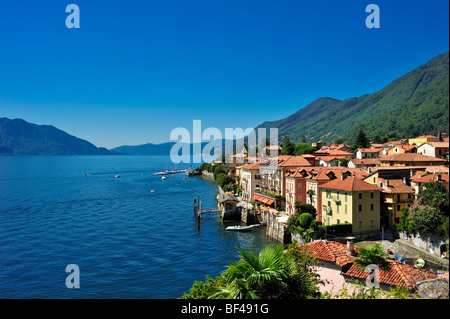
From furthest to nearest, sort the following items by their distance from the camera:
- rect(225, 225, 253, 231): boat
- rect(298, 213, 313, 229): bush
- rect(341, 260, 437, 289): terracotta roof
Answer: rect(225, 225, 253, 231): boat
rect(298, 213, 313, 229): bush
rect(341, 260, 437, 289): terracotta roof

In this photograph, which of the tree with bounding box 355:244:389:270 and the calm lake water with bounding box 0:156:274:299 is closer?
the tree with bounding box 355:244:389:270

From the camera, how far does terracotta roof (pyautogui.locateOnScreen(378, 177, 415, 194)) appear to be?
35.8 metres

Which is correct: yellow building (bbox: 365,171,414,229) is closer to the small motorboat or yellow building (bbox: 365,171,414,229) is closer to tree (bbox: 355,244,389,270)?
the small motorboat

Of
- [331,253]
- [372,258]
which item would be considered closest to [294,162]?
[331,253]

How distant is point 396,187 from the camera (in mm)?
36438

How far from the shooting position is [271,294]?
9055 mm

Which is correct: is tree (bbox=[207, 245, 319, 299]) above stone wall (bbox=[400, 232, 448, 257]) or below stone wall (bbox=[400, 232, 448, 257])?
above

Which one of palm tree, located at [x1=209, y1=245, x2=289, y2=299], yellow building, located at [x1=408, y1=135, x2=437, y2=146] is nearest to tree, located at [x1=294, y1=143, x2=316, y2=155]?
yellow building, located at [x1=408, y1=135, x2=437, y2=146]

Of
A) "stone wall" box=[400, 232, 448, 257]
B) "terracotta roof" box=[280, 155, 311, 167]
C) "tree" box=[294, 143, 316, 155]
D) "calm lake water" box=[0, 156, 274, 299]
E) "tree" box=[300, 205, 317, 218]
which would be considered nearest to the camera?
"stone wall" box=[400, 232, 448, 257]

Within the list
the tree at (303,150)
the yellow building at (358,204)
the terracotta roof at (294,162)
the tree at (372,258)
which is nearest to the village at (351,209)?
the yellow building at (358,204)

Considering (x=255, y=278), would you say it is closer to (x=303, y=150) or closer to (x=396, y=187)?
(x=396, y=187)

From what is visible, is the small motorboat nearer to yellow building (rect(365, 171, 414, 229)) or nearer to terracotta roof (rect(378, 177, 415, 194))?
yellow building (rect(365, 171, 414, 229))

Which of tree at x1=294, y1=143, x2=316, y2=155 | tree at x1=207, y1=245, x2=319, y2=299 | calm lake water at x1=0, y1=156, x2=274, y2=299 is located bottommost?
calm lake water at x1=0, y1=156, x2=274, y2=299
